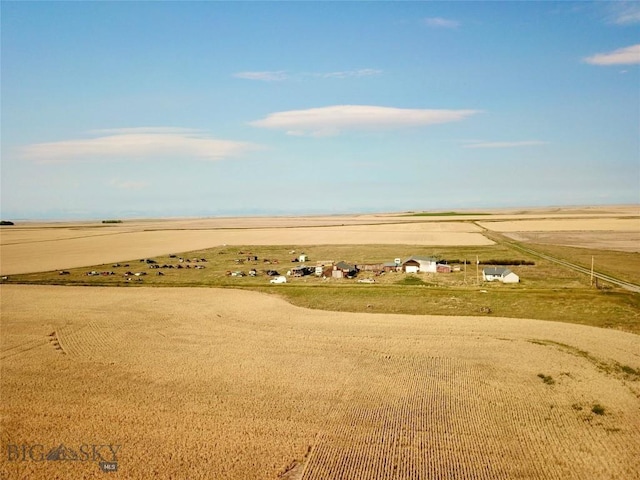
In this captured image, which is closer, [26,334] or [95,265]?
[26,334]

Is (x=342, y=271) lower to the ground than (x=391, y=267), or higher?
higher

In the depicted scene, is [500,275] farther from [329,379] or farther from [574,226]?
[574,226]

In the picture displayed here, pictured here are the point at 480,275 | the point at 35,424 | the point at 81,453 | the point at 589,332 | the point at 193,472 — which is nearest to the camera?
the point at 193,472

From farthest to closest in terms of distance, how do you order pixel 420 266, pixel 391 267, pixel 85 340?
1. pixel 391 267
2. pixel 420 266
3. pixel 85 340

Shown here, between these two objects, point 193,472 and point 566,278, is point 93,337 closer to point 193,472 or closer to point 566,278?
point 193,472

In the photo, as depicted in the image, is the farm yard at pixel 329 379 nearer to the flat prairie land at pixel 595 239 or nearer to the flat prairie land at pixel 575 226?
the flat prairie land at pixel 595 239

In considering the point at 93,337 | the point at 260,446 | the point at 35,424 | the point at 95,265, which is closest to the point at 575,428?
the point at 260,446

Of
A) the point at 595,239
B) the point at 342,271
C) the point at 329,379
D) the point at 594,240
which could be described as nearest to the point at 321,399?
the point at 329,379
